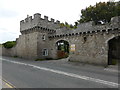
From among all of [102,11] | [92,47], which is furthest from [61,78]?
[102,11]

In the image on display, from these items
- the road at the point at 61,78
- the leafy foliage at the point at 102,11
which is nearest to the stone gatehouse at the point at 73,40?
the road at the point at 61,78

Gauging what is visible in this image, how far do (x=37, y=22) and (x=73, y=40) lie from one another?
8.37 metres

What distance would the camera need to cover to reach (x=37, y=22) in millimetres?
20844

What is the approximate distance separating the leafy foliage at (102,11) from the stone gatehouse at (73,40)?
418 inches

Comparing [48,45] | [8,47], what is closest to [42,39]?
[48,45]

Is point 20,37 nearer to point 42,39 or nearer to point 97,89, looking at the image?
point 42,39

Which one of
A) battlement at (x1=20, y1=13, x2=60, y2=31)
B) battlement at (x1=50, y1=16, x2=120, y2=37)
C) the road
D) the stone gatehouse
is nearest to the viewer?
the road

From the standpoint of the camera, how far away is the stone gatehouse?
14.1m

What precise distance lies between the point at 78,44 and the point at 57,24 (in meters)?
9.71

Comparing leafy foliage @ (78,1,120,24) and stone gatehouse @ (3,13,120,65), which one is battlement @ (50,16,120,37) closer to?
stone gatehouse @ (3,13,120,65)

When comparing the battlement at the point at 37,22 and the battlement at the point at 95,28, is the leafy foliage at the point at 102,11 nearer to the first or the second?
the battlement at the point at 37,22

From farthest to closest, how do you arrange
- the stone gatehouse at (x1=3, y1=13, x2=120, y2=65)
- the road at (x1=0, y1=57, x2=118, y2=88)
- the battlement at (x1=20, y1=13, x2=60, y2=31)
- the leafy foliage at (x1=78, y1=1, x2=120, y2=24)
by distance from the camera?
the leafy foliage at (x1=78, y1=1, x2=120, y2=24) → the battlement at (x1=20, y1=13, x2=60, y2=31) → the stone gatehouse at (x1=3, y1=13, x2=120, y2=65) → the road at (x1=0, y1=57, x2=118, y2=88)

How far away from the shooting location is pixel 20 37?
26719mm

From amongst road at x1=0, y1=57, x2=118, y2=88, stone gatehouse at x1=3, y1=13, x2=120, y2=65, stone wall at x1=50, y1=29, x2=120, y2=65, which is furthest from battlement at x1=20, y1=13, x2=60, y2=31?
road at x1=0, y1=57, x2=118, y2=88
